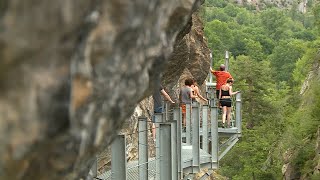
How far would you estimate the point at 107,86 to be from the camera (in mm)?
3498

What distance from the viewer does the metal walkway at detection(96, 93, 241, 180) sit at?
18.0 ft

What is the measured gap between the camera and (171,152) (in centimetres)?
693

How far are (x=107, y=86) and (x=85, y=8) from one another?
56cm

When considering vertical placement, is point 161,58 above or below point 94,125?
above

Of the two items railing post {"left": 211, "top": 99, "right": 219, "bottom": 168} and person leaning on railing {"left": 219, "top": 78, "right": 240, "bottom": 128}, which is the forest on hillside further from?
railing post {"left": 211, "top": 99, "right": 219, "bottom": 168}

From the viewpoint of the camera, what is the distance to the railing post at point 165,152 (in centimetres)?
675

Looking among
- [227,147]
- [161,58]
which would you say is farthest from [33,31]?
[227,147]

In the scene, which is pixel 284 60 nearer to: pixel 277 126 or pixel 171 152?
pixel 277 126

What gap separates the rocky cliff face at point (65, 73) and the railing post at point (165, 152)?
2.91 metres

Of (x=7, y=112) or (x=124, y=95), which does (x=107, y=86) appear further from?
(x=7, y=112)

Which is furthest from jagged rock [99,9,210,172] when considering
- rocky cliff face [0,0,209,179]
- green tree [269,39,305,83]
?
green tree [269,39,305,83]

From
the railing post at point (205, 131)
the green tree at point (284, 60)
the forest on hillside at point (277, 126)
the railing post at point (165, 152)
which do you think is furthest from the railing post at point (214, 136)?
the green tree at point (284, 60)

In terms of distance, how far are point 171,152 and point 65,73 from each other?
3.97 metres

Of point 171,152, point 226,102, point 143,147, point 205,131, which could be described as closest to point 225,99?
point 226,102
